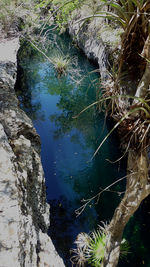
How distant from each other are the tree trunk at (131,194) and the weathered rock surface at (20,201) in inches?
31.4

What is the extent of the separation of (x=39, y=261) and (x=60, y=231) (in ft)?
8.32

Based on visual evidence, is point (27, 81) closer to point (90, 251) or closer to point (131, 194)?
point (90, 251)

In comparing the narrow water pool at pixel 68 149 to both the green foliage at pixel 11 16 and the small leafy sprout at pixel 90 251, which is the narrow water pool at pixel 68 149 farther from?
the green foliage at pixel 11 16

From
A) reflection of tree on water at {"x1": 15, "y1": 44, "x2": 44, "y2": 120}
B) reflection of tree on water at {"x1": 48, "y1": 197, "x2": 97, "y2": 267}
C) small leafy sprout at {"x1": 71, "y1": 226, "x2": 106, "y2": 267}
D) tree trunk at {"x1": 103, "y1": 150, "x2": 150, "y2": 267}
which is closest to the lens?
tree trunk at {"x1": 103, "y1": 150, "x2": 150, "y2": 267}

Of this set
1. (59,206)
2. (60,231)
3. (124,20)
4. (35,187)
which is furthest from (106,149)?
(124,20)

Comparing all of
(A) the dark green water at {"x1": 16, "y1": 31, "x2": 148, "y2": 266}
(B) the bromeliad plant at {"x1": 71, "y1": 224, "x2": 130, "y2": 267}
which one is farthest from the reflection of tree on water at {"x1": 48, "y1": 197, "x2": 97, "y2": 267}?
(B) the bromeliad plant at {"x1": 71, "y1": 224, "x2": 130, "y2": 267}

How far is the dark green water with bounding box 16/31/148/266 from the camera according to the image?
14.4 ft

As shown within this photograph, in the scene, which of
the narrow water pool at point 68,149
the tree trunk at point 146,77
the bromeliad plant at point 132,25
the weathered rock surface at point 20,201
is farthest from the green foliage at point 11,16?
the tree trunk at point 146,77

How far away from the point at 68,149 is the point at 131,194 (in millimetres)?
4112

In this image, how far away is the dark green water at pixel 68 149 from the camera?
173 inches

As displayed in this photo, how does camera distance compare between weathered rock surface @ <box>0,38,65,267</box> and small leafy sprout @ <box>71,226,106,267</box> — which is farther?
small leafy sprout @ <box>71,226,106,267</box>

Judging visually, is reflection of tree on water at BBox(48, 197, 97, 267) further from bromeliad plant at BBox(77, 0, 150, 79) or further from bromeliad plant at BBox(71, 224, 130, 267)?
bromeliad plant at BBox(77, 0, 150, 79)

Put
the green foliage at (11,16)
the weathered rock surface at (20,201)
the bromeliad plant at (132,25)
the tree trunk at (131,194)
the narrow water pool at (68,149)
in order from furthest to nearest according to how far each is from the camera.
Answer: the green foliage at (11,16)
the narrow water pool at (68,149)
the tree trunk at (131,194)
the bromeliad plant at (132,25)
the weathered rock surface at (20,201)

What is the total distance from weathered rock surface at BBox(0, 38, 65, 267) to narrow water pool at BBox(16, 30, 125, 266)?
3.43 feet
